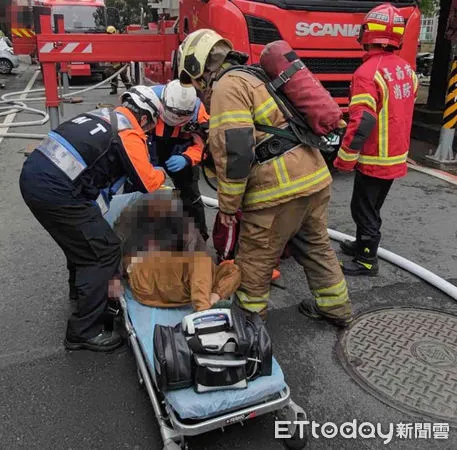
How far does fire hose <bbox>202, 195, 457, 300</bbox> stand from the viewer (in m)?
3.70

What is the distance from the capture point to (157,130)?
3.85m

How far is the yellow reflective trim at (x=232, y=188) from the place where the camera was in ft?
8.86

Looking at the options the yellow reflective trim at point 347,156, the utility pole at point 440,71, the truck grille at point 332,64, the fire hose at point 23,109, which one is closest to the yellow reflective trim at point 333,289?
the yellow reflective trim at point 347,156

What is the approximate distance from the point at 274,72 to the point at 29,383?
213 centimetres

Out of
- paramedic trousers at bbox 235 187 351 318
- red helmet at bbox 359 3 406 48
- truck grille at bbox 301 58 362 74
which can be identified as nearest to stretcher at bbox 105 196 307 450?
paramedic trousers at bbox 235 187 351 318

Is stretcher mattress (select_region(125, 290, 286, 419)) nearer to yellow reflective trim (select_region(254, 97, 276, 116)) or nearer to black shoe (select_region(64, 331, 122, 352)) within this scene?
black shoe (select_region(64, 331, 122, 352))

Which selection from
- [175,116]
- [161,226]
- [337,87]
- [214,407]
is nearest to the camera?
[214,407]

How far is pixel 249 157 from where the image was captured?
8.59 feet

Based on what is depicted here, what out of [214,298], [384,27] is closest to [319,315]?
[214,298]

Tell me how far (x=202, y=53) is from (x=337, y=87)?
137 inches

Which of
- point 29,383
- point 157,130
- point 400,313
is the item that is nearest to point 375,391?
point 400,313

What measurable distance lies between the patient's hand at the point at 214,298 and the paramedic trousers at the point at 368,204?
163cm

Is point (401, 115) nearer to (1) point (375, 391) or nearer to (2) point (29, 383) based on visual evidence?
(1) point (375, 391)

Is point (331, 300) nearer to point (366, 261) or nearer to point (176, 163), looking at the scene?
point (366, 261)
